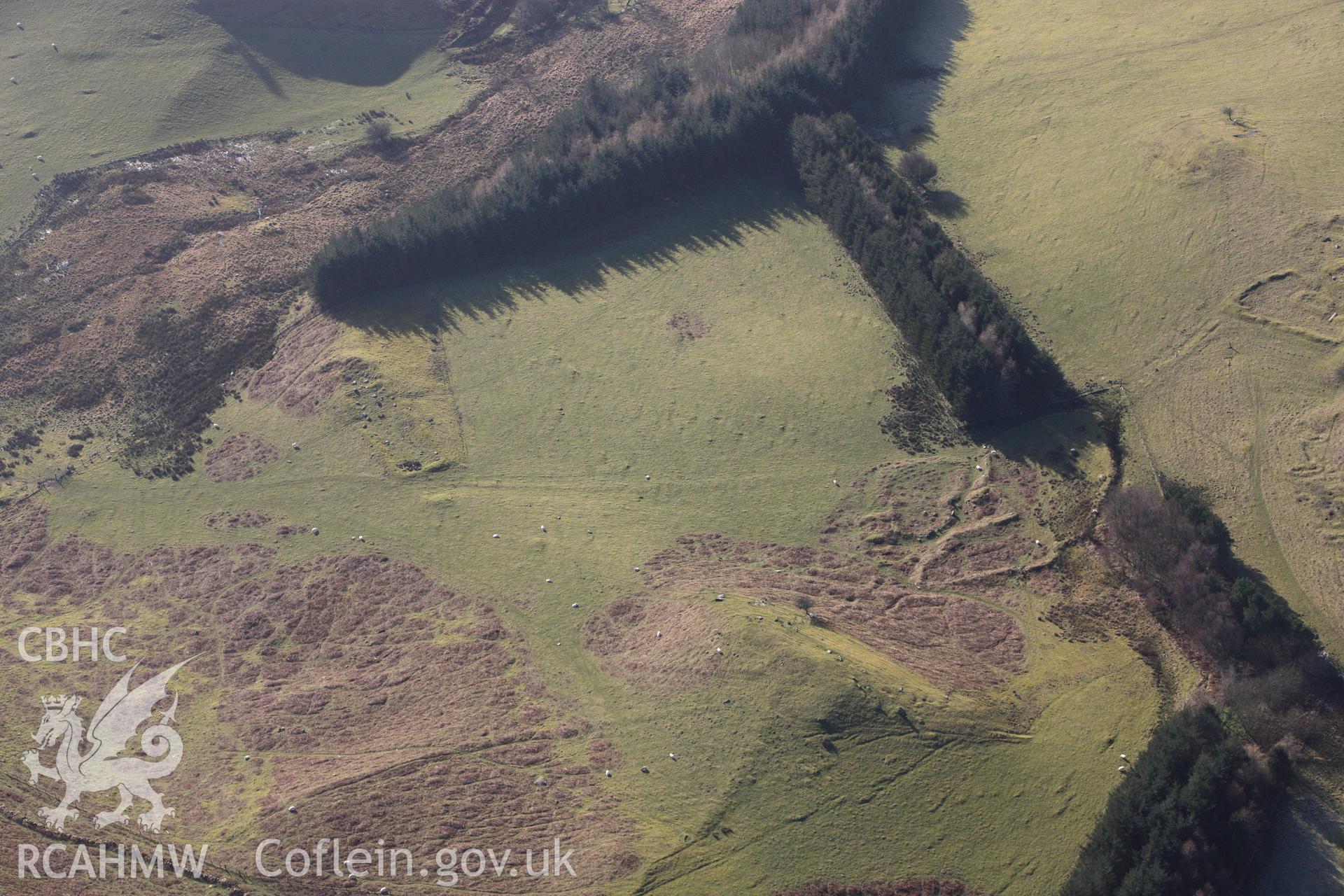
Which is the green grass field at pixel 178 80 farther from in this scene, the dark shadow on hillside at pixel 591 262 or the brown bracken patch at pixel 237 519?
the brown bracken patch at pixel 237 519

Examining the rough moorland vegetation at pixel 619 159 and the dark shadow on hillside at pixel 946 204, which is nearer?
the dark shadow on hillside at pixel 946 204

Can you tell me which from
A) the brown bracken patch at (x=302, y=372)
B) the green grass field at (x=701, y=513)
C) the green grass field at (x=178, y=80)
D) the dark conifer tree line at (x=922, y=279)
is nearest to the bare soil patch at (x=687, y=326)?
the green grass field at (x=701, y=513)

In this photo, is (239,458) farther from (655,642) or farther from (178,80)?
(178,80)

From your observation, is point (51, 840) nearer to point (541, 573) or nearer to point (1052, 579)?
point (541, 573)

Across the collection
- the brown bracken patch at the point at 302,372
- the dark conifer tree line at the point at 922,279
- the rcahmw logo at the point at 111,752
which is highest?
the dark conifer tree line at the point at 922,279

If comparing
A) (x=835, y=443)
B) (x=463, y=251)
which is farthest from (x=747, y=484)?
(x=463, y=251)

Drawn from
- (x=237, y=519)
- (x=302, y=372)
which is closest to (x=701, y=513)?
(x=237, y=519)

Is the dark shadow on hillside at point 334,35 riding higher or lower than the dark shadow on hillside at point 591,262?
higher
